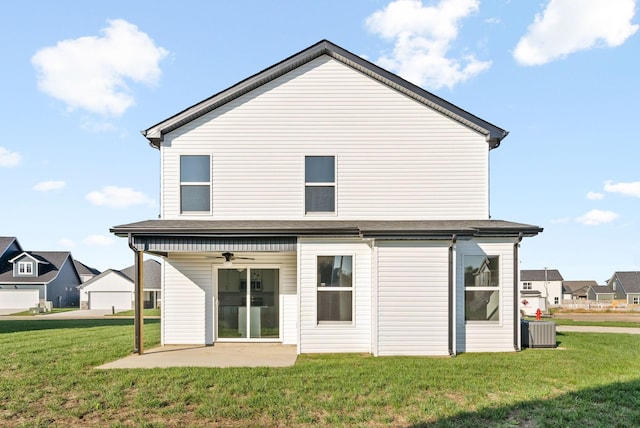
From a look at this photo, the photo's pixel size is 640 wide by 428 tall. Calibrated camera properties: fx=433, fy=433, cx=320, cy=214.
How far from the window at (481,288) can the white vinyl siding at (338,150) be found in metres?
1.51

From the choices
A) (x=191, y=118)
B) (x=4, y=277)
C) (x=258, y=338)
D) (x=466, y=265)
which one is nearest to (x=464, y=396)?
(x=466, y=265)

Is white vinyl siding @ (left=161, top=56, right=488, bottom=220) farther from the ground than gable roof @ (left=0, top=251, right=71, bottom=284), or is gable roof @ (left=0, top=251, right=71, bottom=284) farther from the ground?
white vinyl siding @ (left=161, top=56, right=488, bottom=220)

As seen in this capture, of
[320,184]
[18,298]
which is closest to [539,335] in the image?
[320,184]

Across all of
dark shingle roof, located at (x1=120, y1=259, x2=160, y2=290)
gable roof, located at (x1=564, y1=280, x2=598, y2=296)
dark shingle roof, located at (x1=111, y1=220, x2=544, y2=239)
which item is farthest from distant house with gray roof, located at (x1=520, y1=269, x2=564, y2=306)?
dark shingle roof, located at (x1=111, y1=220, x2=544, y2=239)

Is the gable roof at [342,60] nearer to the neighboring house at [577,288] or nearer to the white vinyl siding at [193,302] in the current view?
the white vinyl siding at [193,302]

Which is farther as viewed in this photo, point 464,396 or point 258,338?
point 258,338

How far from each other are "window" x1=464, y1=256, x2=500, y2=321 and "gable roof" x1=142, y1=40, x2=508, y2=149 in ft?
12.0

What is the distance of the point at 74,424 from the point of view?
632cm

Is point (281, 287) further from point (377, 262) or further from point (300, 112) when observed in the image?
point (300, 112)

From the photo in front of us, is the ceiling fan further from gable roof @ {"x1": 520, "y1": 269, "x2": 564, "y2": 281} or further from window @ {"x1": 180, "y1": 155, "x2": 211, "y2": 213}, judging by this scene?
gable roof @ {"x1": 520, "y1": 269, "x2": 564, "y2": 281}

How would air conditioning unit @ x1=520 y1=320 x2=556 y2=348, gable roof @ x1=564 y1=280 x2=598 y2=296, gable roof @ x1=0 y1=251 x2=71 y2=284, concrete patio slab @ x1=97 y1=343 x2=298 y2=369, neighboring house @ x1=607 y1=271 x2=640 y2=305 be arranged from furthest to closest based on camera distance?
gable roof @ x1=564 y1=280 x2=598 y2=296, neighboring house @ x1=607 y1=271 x2=640 y2=305, gable roof @ x1=0 y1=251 x2=71 y2=284, air conditioning unit @ x1=520 y1=320 x2=556 y2=348, concrete patio slab @ x1=97 y1=343 x2=298 y2=369

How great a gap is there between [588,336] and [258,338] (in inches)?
449

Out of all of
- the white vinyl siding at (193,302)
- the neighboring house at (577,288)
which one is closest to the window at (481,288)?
the white vinyl siding at (193,302)

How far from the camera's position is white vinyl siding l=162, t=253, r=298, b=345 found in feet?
40.6
